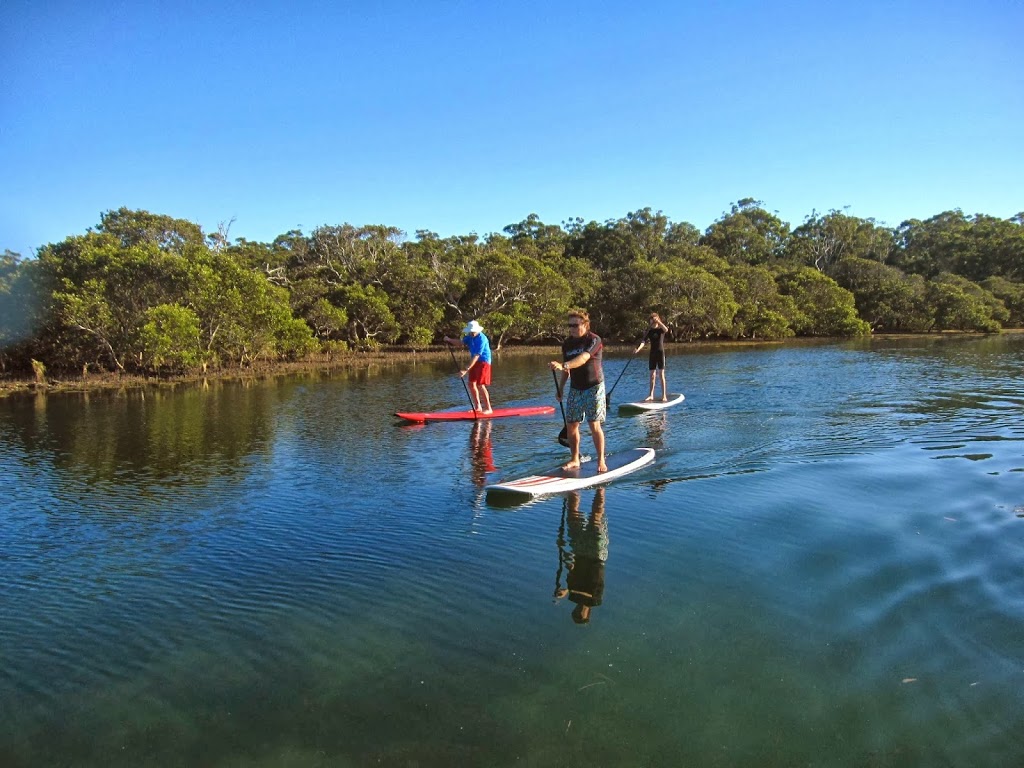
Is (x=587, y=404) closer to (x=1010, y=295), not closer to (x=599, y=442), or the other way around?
(x=599, y=442)

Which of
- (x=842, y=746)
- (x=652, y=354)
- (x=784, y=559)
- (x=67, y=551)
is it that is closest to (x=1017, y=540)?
(x=784, y=559)

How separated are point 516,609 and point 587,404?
3.82m

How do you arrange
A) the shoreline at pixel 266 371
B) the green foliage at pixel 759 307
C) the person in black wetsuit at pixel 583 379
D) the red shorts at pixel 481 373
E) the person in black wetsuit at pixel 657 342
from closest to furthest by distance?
the person in black wetsuit at pixel 583 379 < the red shorts at pixel 481 373 < the person in black wetsuit at pixel 657 342 < the shoreline at pixel 266 371 < the green foliage at pixel 759 307

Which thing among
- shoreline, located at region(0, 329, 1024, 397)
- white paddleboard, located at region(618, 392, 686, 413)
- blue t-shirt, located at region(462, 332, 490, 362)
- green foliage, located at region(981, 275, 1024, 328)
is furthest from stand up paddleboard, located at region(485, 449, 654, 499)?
green foliage, located at region(981, 275, 1024, 328)

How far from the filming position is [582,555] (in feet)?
19.7

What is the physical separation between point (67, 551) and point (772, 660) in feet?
20.0

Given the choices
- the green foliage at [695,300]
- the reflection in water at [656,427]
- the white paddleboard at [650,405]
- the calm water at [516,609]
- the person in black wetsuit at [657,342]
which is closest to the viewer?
the calm water at [516,609]

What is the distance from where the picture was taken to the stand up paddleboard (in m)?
7.78

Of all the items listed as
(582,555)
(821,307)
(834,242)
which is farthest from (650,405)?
(834,242)

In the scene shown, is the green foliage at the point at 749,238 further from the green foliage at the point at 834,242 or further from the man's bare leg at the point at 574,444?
the man's bare leg at the point at 574,444

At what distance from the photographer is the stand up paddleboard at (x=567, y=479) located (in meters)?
7.78

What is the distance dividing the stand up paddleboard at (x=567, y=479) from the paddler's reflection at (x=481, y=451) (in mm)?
874

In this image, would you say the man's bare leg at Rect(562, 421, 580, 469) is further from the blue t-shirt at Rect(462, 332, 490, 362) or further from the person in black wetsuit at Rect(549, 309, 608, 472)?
the blue t-shirt at Rect(462, 332, 490, 362)

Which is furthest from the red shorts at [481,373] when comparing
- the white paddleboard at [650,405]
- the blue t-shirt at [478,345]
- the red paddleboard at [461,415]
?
the white paddleboard at [650,405]
